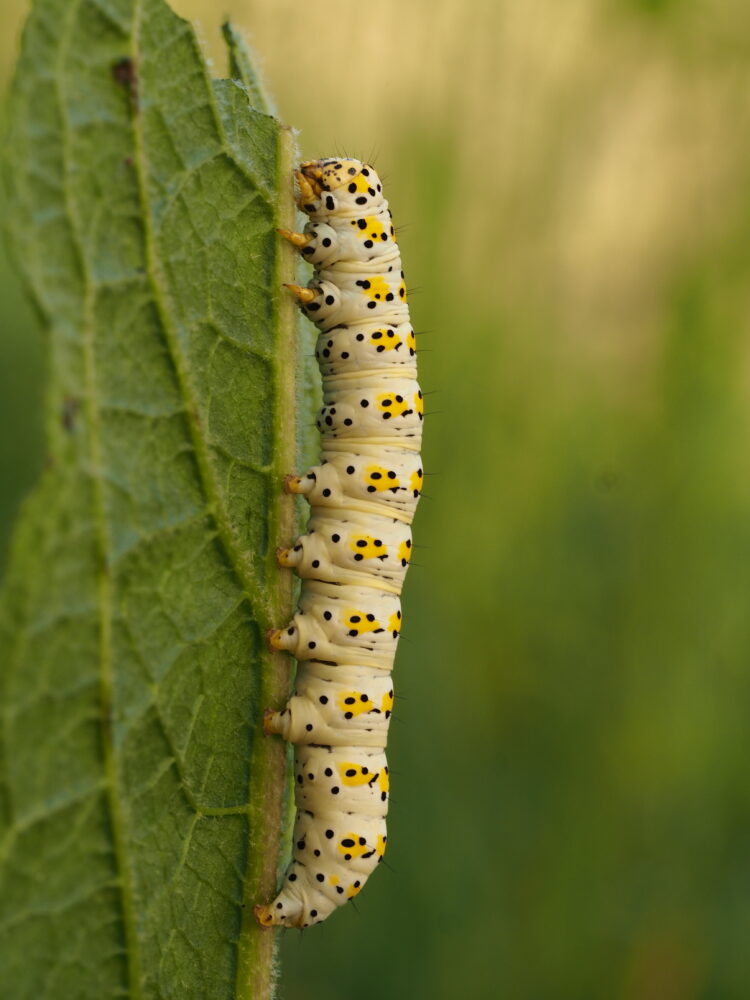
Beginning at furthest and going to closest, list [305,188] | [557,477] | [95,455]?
[557,477] < [305,188] < [95,455]

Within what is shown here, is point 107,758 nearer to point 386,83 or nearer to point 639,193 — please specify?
point 386,83

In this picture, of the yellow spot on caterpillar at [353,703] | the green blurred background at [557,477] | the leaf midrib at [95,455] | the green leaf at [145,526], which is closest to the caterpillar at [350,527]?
the yellow spot on caterpillar at [353,703]

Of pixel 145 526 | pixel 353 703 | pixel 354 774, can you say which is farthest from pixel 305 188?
pixel 354 774

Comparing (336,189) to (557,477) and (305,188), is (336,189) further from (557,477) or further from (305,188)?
(557,477)

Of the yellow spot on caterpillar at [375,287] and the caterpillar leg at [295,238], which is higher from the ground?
the caterpillar leg at [295,238]

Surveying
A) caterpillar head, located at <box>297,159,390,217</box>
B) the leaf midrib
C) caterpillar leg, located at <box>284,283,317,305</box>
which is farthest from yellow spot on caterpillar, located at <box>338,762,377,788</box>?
caterpillar head, located at <box>297,159,390,217</box>

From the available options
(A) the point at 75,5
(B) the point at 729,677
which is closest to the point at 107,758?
(A) the point at 75,5

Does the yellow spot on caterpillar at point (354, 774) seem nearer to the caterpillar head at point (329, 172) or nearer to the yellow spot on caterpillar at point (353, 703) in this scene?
the yellow spot on caterpillar at point (353, 703)

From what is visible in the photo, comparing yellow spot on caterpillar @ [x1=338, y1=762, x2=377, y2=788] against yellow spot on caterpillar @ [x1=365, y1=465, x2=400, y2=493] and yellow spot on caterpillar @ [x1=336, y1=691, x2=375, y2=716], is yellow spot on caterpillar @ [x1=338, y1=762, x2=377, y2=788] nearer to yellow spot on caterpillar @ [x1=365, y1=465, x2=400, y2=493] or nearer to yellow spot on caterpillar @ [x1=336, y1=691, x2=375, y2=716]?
yellow spot on caterpillar @ [x1=336, y1=691, x2=375, y2=716]
